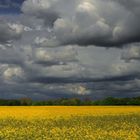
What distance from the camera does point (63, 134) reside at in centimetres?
2834

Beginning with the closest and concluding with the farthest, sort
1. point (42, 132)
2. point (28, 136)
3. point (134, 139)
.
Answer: point (134, 139) < point (28, 136) < point (42, 132)

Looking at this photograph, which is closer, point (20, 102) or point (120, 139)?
point (120, 139)

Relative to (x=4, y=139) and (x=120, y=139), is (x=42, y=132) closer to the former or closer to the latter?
(x=4, y=139)

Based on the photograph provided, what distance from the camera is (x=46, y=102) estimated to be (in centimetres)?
9431

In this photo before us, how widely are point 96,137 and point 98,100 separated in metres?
70.2

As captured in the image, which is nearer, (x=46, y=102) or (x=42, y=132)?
(x=42, y=132)

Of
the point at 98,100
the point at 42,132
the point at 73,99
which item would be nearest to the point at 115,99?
the point at 98,100

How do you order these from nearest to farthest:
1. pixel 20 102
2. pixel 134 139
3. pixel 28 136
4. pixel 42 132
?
pixel 134 139, pixel 28 136, pixel 42 132, pixel 20 102

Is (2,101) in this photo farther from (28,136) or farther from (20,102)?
(28,136)

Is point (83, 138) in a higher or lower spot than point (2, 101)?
lower

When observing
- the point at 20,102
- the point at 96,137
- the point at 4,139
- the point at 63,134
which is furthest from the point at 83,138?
the point at 20,102

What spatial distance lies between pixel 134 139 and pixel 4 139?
7607 mm

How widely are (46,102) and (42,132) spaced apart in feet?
210

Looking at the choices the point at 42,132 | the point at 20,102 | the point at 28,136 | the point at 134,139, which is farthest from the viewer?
the point at 20,102
